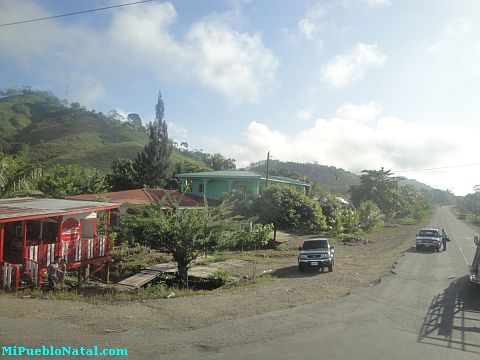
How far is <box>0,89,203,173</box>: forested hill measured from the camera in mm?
84375

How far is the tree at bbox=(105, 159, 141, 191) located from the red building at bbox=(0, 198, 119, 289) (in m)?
29.8

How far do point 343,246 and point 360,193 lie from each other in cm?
3357

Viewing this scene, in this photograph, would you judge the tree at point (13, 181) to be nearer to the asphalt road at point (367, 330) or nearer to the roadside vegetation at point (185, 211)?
the roadside vegetation at point (185, 211)

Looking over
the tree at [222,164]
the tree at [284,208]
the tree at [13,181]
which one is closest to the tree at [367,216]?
the tree at [284,208]

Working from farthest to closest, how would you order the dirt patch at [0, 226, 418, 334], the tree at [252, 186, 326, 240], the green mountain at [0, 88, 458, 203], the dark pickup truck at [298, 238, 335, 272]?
the green mountain at [0, 88, 458, 203] → the tree at [252, 186, 326, 240] → the dark pickup truck at [298, 238, 335, 272] → the dirt patch at [0, 226, 418, 334]

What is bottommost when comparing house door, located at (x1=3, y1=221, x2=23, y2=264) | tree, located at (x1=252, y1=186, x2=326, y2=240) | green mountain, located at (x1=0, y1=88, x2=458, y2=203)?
house door, located at (x1=3, y1=221, x2=23, y2=264)

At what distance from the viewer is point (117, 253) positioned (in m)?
19.6

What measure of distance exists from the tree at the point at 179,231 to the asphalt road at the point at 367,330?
5.45 meters

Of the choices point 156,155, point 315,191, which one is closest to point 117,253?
point 315,191

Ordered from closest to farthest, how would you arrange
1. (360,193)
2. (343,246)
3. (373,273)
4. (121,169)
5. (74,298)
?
1. (74,298)
2. (373,273)
3. (343,246)
4. (121,169)
5. (360,193)

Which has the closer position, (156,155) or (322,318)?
(322,318)

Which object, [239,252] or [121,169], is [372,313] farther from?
[121,169]

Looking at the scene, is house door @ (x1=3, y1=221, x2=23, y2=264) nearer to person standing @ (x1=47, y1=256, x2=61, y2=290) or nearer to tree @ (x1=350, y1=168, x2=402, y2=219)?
person standing @ (x1=47, y1=256, x2=61, y2=290)

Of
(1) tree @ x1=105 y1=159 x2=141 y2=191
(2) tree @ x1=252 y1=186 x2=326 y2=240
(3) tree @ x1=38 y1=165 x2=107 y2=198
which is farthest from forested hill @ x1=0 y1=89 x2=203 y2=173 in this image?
(2) tree @ x1=252 y1=186 x2=326 y2=240
